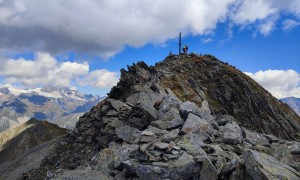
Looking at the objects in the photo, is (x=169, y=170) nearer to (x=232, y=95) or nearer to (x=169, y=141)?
(x=169, y=141)

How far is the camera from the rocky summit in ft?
65.8

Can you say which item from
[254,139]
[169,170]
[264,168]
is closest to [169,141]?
[169,170]

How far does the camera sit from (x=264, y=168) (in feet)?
61.9

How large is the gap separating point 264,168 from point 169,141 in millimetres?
7488

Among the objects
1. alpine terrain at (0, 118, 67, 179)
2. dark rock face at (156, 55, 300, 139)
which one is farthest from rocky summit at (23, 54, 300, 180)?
alpine terrain at (0, 118, 67, 179)

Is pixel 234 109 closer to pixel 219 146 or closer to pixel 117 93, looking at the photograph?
pixel 117 93

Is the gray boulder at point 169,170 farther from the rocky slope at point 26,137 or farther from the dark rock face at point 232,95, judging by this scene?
the rocky slope at point 26,137

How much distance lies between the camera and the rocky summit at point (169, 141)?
20.0 metres

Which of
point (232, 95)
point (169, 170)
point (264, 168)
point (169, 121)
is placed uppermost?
point (232, 95)

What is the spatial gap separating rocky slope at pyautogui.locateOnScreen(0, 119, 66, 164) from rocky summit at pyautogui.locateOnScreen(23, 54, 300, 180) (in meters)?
57.7

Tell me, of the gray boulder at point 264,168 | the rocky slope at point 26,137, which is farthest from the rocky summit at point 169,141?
the rocky slope at point 26,137

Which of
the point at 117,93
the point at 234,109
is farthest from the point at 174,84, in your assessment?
the point at 234,109

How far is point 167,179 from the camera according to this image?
1978 cm

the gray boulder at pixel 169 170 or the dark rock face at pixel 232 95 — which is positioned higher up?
the dark rock face at pixel 232 95
